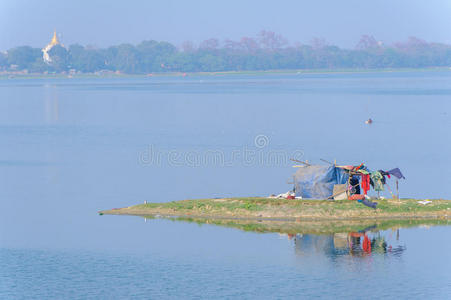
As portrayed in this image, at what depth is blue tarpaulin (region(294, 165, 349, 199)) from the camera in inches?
2019

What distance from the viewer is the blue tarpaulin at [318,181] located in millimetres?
51281

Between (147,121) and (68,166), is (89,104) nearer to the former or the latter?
(147,121)

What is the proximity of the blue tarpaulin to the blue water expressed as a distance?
575 centimetres

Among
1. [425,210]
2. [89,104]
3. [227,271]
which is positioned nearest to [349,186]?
[425,210]

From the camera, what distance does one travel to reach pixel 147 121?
133750mm

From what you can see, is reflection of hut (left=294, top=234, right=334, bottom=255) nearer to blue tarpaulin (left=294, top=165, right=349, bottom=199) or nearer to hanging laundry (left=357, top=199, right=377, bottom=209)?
hanging laundry (left=357, top=199, right=377, bottom=209)

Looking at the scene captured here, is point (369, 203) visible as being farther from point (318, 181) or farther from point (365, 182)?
point (318, 181)

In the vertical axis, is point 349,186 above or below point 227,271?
above

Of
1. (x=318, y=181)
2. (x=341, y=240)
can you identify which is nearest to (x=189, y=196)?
(x=318, y=181)

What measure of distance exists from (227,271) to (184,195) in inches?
815

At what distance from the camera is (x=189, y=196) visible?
61906 mm

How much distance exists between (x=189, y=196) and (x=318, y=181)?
547 inches

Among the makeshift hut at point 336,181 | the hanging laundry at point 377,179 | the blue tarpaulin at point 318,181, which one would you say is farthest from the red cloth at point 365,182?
the blue tarpaulin at point 318,181

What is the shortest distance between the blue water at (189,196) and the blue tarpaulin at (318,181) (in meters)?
5.75
